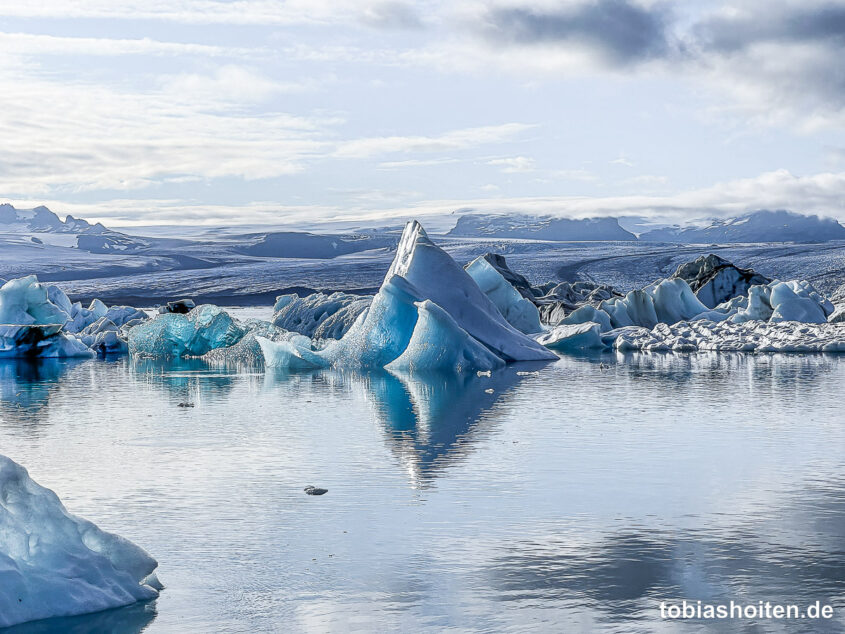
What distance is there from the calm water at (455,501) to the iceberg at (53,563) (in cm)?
11

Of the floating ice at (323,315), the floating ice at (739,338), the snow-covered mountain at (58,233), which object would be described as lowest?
the floating ice at (739,338)

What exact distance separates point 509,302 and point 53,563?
65.3ft

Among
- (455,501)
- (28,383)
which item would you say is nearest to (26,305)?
(28,383)

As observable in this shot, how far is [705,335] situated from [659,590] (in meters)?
17.7

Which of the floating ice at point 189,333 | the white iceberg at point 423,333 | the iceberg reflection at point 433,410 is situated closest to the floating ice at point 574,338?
the white iceberg at point 423,333

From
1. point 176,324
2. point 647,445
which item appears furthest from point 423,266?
point 647,445

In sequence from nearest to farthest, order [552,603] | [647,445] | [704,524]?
[552,603], [704,524], [647,445]

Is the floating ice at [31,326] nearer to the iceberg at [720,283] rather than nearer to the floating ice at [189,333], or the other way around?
the floating ice at [189,333]

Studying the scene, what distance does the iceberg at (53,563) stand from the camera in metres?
4.23

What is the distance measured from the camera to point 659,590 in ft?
14.9

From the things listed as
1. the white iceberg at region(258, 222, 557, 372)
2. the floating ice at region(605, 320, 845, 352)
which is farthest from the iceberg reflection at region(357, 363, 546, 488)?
the floating ice at region(605, 320, 845, 352)

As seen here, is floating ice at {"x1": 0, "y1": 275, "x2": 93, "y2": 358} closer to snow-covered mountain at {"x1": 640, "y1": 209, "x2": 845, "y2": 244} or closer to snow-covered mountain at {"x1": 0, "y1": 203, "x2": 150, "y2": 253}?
snow-covered mountain at {"x1": 0, "y1": 203, "x2": 150, "y2": 253}

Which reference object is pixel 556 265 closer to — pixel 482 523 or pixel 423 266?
pixel 423 266

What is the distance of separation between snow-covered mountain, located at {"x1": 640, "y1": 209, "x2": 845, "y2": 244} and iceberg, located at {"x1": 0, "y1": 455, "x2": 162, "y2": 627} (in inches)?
6818
